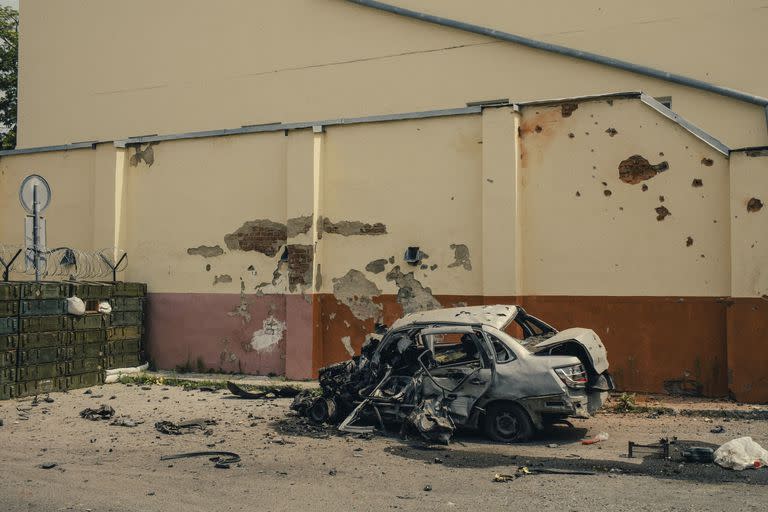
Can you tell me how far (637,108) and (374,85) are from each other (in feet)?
26.7

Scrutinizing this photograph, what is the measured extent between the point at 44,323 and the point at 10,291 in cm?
86

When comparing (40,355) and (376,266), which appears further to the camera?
(376,266)

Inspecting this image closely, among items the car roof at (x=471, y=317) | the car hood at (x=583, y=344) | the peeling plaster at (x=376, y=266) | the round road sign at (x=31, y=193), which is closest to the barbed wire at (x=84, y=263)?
the round road sign at (x=31, y=193)

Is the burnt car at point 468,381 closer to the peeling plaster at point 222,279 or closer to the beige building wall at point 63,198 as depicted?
the peeling plaster at point 222,279

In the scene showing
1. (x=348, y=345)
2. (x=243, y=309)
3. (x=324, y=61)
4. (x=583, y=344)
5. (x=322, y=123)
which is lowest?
(x=348, y=345)

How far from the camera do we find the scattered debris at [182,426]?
9.98m

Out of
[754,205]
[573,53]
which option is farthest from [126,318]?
[754,205]

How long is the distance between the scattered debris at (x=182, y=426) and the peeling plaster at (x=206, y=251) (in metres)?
5.38

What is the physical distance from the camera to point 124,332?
15.1 metres

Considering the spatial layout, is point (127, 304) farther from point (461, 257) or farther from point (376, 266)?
point (461, 257)

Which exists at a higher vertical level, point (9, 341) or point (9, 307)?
point (9, 307)

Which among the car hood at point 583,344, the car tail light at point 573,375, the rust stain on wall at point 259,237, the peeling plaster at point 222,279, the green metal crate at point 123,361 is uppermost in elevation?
the rust stain on wall at point 259,237

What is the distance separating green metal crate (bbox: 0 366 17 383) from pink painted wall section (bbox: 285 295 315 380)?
458cm

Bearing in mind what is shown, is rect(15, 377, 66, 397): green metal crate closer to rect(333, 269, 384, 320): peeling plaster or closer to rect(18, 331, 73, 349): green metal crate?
rect(18, 331, 73, 349): green metal crate
